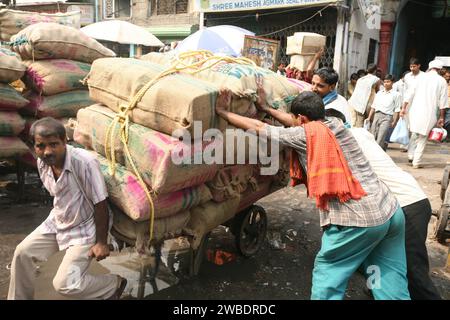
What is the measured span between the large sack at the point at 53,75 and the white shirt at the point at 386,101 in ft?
17.1

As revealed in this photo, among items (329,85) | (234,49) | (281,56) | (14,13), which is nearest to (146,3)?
(281,56)

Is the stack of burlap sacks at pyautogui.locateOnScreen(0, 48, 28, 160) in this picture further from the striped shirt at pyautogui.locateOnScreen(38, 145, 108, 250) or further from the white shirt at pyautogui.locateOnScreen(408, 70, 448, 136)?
the white shirt at pyautogui.locateOnScreen(408, 70, 448, 136)

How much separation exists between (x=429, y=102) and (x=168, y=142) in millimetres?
6382

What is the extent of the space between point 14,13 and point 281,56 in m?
7.90

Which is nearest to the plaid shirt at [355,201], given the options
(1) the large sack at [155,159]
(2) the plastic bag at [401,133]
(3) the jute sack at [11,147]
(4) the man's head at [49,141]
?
(1) the large sack at [155,159]

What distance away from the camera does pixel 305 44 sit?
6188 mm

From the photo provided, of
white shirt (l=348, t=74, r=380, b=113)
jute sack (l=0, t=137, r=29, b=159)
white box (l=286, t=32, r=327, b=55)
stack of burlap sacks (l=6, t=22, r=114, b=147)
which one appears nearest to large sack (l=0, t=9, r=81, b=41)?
stack of burlap sacks (l=6, t=22, r=114, b=147)

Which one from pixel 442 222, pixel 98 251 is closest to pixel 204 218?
pixel 98 251

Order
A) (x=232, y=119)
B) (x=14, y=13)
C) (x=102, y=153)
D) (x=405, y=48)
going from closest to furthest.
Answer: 1. (x=232, y=119)
2. (x=102, y=153)
3. (x=14, y=13)
4. (x=405, y=48)

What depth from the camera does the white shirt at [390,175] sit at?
8.07 feet

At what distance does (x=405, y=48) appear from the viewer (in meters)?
13.8

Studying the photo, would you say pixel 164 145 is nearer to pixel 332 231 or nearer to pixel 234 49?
pixel 332 231

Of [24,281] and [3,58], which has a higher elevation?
[3,58]

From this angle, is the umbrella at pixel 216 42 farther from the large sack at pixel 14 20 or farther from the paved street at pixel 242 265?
the paved street at pixel 242 265
